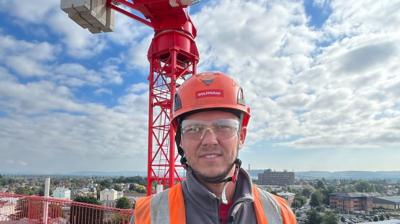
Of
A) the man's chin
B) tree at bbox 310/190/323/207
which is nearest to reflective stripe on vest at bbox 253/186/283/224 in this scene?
the man's chin

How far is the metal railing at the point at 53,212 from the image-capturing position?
8.07 m

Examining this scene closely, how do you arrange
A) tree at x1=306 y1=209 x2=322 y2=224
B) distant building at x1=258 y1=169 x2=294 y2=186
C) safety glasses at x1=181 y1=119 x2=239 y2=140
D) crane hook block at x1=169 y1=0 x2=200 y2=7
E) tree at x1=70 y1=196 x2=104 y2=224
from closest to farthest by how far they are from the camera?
safety glasses at x1=181 y1=119 x2=239 y2=140
tree at x1=70 y1=196 x2=104 y2=224
crane hook block at x1=169 y1=0 x2=200 y2=7
tree at x1=306 y1=209 x2=322 y2=224
distant building at x1=258 y1=169 x2=294 y2=186

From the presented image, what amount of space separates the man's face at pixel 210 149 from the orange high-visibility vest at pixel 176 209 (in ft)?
0.74

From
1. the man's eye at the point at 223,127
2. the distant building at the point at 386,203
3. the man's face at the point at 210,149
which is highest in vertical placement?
the man's eye at the point at 223,127

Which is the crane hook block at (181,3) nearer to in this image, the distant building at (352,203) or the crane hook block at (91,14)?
the crane hook block at (91,14)

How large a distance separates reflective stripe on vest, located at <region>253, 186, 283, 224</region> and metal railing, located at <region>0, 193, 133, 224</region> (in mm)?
6179

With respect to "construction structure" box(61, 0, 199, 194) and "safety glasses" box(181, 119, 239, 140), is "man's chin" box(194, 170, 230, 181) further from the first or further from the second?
"construction structure" box(61, 0, 199, 194)

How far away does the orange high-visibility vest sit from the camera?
182 centimetres

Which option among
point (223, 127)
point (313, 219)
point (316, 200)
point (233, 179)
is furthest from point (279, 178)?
point (223, 127)

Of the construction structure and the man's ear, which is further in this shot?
the construction structure

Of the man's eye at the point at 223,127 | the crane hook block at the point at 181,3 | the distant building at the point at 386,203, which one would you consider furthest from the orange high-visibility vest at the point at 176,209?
the distant building at the point at 386,203

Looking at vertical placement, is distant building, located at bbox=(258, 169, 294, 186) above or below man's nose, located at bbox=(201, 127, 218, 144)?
below

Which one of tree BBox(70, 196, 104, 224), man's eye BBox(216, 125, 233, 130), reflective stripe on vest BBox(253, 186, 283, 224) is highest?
man's eye BBox(216, 125, 233, 130)

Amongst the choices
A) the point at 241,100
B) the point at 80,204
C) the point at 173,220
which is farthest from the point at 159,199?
the point at 80,204
